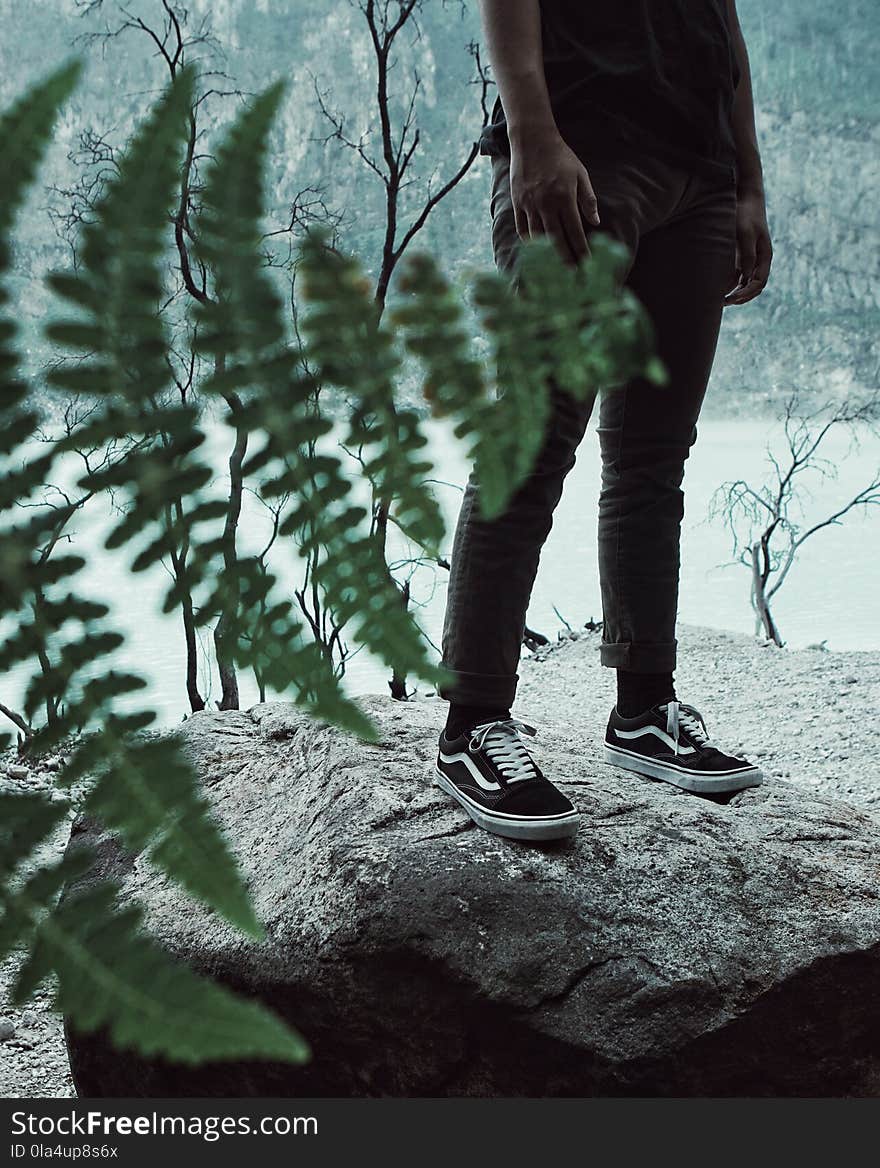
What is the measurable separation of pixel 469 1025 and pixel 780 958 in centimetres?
30

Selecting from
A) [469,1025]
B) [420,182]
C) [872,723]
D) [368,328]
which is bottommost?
[469,1025]

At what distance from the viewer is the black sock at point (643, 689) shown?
1.26 m

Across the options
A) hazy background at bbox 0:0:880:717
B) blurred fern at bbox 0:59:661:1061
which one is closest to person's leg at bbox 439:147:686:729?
blurred fern at bbox 0:59:661:1061

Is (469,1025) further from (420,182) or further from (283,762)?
(420,182)

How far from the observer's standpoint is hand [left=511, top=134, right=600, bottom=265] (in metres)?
0.91

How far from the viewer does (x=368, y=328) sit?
252 millimetres

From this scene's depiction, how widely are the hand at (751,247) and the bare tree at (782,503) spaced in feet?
9.35

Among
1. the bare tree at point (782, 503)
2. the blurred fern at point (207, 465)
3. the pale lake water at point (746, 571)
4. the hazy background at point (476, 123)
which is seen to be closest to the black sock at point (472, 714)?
the blurred fern at point (207, 465)

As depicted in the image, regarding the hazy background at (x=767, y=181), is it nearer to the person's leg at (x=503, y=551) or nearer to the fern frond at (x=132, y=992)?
the person's leg at (x=503, y=551)

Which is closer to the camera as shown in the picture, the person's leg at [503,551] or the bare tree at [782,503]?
the person's leg at [503,551]

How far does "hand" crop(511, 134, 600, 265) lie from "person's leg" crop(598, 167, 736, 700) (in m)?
0.26

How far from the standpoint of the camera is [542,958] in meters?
0.95

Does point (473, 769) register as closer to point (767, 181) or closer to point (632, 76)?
point (632, 76)

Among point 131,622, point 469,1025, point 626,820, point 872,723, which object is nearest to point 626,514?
point 626,820
